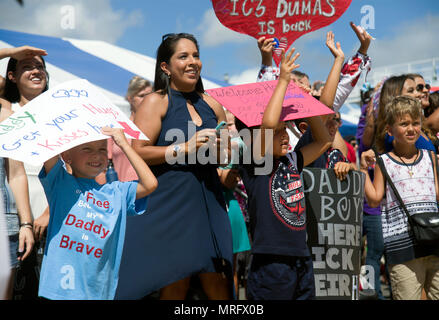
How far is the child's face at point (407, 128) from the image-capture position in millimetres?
3018

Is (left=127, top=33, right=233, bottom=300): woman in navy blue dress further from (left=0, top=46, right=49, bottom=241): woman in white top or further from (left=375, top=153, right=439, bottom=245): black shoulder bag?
(left=375, top=153, right=439, bottom=245): black shoulder bag

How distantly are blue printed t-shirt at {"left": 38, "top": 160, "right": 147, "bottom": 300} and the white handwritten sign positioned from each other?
0.69ft

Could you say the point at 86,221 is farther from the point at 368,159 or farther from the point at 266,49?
the point at 368,159

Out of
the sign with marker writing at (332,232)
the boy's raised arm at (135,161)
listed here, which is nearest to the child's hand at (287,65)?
the sign with marker writing at (332,232)

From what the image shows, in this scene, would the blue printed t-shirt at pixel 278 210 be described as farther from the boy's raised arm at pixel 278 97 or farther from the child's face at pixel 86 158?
the child's face at pixel 86 158

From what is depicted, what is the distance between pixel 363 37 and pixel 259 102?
92 cm

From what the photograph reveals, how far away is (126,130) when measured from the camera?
6.92 ft

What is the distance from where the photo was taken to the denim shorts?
2461 mm

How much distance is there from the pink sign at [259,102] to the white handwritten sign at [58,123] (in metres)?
0.52

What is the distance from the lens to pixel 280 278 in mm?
2463

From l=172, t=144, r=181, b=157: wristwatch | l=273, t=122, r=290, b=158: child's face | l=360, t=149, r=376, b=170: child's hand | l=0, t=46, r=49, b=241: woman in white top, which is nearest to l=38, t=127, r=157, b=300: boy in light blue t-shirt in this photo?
l=172, t=144, r=181, b=157: wristwatch

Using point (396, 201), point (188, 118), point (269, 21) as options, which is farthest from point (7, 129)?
point (396, 201)

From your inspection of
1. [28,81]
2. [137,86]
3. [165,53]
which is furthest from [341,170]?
[137,86]
